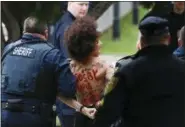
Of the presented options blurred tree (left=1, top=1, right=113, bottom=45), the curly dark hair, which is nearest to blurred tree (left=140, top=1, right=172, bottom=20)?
the curly dark hair

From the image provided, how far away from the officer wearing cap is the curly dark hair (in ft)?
2.36

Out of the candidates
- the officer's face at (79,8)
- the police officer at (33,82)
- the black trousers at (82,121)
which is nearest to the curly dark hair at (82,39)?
the police officer at (33,82)

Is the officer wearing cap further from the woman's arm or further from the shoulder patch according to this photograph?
the shoulder patch

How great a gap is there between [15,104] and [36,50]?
1.32ft

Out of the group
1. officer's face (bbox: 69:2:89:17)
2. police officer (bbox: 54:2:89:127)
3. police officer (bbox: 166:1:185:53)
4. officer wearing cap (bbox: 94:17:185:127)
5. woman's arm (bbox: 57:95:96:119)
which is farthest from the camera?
police officer (bbox: 166:1:185:53)

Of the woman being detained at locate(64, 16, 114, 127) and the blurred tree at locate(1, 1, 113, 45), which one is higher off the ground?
the blurred tree at locate(1, 1, 113, 45)

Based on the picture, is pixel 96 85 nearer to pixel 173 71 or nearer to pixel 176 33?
pixel 173 71

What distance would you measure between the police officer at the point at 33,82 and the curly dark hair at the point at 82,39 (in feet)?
0.33

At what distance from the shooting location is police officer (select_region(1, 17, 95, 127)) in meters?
4.31

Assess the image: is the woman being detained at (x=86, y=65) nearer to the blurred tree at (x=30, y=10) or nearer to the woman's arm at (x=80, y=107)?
the woman's arm at (x=80, y=107)

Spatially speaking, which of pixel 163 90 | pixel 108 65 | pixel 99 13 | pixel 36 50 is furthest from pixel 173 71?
pixel 99 13

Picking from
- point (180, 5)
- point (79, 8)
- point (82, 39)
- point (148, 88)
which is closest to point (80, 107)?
point (82, 39)

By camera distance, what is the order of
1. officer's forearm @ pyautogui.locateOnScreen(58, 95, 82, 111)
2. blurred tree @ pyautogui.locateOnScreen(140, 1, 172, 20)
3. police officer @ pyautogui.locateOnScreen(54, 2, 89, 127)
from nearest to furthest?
officer's forearm @ pyautogui.locateOnScreen(58, 95, 82, 111)
police officer @ pyautogui.locateOnScreen(54, 2, 89, 127)
blurred tree @ pyautogui.locateOnScreen(140, 1, 172, 20)

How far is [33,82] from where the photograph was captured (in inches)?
170
